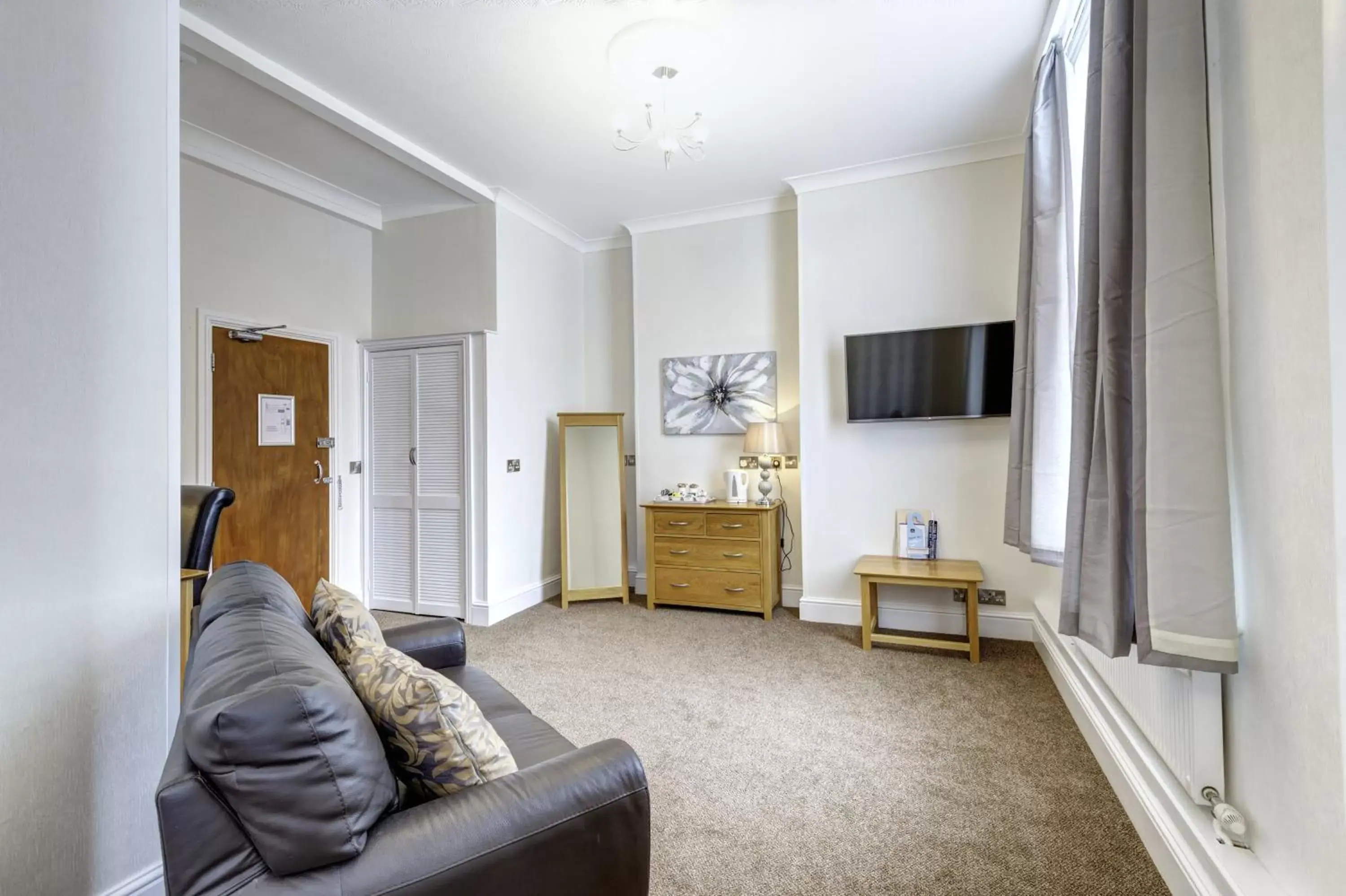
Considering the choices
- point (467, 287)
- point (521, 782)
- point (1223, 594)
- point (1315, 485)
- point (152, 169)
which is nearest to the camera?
point (1315, 485)

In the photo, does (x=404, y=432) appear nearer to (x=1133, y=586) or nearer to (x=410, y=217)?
(x=410, y=217)

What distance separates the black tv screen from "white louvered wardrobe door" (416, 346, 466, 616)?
2.67 meters

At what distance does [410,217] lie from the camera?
14.5ft

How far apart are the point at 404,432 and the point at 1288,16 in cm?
451

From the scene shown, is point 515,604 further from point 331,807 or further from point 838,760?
point 331,807

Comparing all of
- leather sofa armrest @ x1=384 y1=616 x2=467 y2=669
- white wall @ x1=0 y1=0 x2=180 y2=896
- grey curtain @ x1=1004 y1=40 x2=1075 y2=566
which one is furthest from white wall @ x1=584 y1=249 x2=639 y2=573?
white wall @ x1=0 y1=0 x2=180 y2=896

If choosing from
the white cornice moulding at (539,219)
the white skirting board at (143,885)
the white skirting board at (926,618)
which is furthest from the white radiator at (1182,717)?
the white cornice moulding at (539,219)

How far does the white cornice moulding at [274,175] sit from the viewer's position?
3316mm

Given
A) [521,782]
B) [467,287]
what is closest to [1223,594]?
[521,782]

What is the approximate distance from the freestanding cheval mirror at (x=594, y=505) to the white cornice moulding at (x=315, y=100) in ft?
5.81

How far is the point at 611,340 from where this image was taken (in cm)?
510

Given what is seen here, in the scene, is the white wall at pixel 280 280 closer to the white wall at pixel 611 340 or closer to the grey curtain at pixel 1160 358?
the white wall at pixel 611 340

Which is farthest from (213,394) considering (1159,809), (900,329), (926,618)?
(1159,809)

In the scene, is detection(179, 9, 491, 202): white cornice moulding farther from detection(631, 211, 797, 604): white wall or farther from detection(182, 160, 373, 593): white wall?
detection(631, 211, 797, 604): white wall
